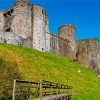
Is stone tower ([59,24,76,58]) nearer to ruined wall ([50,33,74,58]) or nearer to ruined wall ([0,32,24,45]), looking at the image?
ruined wall ([50,33,74,58])

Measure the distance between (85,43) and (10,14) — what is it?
2424 centimetres

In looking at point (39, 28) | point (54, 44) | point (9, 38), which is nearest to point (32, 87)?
point (9, 38)

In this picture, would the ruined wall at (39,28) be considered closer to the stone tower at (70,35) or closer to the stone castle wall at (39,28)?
the stone castle wall at (39,28)

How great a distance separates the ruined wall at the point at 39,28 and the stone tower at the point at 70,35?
16.8 meters

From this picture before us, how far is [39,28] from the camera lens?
71.2 m

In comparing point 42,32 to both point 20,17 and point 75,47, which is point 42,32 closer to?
point 20,17

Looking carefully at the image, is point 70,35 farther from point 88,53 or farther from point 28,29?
point 28,29

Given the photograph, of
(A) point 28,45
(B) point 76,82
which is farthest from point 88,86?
(A) point 28,45

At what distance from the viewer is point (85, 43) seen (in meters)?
87.6

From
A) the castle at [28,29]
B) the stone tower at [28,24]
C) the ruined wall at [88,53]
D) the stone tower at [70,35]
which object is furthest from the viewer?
the stone tower at [70,35]

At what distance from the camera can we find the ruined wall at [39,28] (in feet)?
230

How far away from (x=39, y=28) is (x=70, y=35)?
20.1m

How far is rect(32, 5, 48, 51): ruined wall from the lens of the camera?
70062mm

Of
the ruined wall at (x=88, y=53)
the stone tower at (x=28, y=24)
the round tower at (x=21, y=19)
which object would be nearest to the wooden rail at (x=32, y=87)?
the stone tower at (x=28, y=24)
